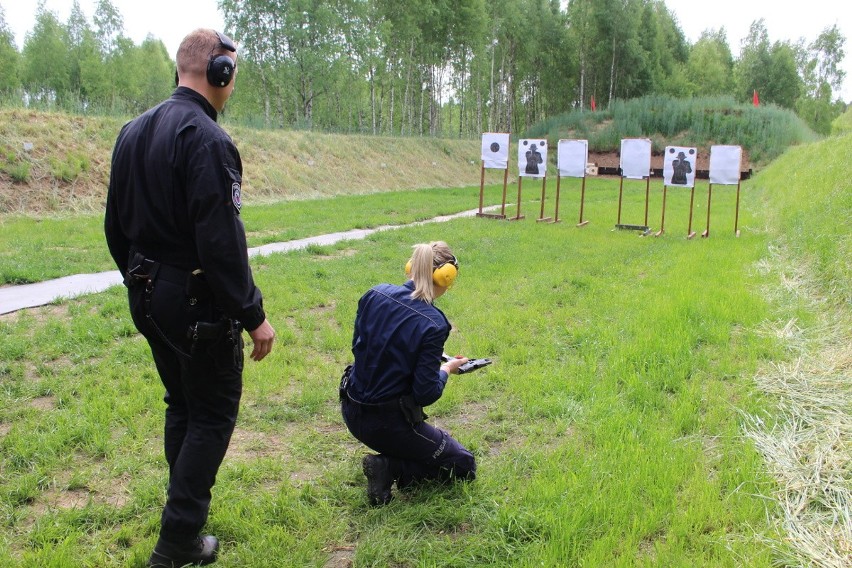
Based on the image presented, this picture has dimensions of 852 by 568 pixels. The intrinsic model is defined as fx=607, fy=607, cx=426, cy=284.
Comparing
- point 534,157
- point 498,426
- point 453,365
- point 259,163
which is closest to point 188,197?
point 453,365

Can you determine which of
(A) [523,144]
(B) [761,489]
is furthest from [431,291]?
(A) [523,144]

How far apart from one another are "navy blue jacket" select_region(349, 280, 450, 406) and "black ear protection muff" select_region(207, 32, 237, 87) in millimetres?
1101

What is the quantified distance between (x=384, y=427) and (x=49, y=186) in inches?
466

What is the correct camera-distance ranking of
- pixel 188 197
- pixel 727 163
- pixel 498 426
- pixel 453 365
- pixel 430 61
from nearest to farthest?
pixel 188 197 → pixel 453 365 → pixel 498 426 → pixel 727 163 → pixel 430 61

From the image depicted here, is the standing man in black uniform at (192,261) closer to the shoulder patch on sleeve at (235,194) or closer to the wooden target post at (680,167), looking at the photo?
the shoulder patch on sleeve at (235,194)

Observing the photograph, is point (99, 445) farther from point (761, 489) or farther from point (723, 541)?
point (761, 489)

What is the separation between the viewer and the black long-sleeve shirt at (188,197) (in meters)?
2.08

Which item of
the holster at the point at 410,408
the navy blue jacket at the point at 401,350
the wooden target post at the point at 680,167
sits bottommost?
the holster at the point at 410,408

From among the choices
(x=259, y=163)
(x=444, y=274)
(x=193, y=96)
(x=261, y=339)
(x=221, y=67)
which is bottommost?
(x=261, y=339)

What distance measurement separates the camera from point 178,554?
7.48ft

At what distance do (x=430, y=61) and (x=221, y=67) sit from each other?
34118mm

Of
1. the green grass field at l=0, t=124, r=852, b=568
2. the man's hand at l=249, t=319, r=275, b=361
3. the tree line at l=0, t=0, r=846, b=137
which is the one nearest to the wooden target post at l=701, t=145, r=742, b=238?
the green grass field at l=0, t=124, r=852, b=568

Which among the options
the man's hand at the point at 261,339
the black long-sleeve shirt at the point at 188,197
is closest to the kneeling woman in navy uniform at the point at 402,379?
the man's hand at the point at 261,339

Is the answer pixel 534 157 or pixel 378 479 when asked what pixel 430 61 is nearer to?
pixel 534 157
